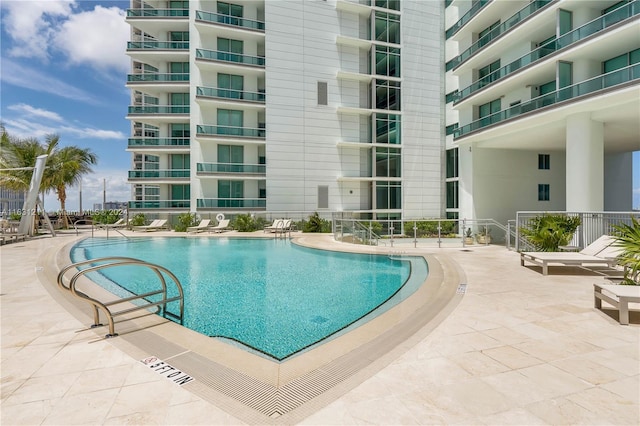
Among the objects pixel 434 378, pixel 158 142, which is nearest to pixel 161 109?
pixel 158 142

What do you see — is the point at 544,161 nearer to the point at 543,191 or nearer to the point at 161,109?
the point at 543,191

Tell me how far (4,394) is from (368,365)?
3.46m

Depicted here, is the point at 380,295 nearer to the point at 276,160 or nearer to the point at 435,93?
the point at 276,160

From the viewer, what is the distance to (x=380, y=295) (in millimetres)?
7191

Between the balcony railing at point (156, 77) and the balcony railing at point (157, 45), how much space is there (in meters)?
2.10

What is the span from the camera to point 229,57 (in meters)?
25.0

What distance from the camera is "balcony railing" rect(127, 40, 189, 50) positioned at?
25641 millimetres

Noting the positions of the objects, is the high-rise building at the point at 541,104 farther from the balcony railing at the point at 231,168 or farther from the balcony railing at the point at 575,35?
the balcony railing at the point at 231,168

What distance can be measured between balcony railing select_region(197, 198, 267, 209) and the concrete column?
19.5 m

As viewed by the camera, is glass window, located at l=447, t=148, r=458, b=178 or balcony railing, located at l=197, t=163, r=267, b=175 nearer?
balcony railing, located at l=197, t=163, r=267, b=175

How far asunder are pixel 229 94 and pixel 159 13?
946cm

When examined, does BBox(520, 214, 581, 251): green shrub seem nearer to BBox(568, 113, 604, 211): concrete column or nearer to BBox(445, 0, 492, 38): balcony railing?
BBox(568, 113, 604, 211): concrete column

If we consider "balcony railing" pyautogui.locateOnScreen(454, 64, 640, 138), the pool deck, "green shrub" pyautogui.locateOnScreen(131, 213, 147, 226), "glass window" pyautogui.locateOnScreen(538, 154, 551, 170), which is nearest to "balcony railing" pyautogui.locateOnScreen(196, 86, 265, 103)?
"green shrub" pyautogui.locateOnScreen(131, 213, 147, 226)

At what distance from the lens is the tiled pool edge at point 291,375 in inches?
105
